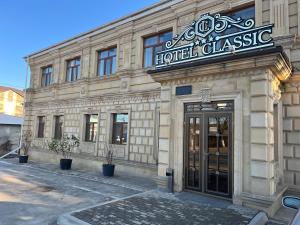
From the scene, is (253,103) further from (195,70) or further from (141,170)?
(141,170)

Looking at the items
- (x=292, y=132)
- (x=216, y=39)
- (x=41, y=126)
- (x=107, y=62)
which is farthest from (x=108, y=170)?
(x=41, y=126)

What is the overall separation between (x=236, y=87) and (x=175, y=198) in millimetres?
3466

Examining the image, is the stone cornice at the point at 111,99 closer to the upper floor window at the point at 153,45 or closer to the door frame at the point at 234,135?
the upper floor window at the point at 153,45

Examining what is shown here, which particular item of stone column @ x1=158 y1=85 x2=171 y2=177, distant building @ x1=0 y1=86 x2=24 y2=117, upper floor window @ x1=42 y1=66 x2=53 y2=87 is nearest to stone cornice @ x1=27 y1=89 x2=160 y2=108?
upper floor window @ x1=42 y1=66 x2=53 y2=87

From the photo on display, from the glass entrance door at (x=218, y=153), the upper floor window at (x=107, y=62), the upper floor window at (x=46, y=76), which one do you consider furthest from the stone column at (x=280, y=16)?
the upper floor window at (x=46, y=76)

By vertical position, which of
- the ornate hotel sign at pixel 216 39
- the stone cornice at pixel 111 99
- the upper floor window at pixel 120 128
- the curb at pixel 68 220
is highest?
the ornate hotel sign at pixel 216 39

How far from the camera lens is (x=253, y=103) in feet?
20.4

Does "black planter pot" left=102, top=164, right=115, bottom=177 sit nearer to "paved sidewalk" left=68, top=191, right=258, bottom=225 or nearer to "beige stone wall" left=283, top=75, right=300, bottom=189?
"paved sidewalk" left=68, top=191, right=258, bottom=225

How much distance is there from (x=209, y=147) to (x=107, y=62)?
27.5 ft

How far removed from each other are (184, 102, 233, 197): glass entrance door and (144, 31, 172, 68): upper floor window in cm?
471

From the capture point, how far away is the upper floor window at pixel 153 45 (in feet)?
37.0

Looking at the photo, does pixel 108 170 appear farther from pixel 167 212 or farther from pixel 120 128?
pixel 167 212

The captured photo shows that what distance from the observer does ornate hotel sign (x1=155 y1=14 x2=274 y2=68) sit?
6.31 meters

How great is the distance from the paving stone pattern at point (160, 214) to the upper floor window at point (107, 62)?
8213mm
